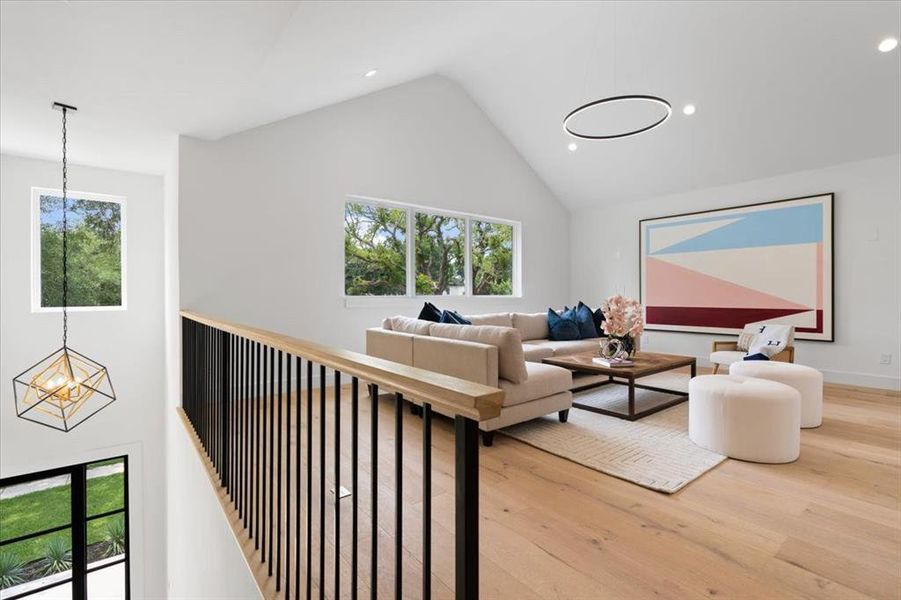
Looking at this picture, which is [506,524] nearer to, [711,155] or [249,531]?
[249,531]

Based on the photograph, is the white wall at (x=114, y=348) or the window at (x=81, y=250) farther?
the window at (x=81, y=250)

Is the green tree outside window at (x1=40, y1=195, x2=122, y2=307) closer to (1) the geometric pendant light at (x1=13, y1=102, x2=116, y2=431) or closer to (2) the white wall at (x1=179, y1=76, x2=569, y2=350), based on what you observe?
(1) the geometric pendant light at (x1=13, y1=102, x2=116, y2=431)

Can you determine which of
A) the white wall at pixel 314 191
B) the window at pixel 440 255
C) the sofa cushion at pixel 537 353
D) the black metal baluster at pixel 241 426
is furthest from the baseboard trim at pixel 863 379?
the black metal baluster at pixel 241 426

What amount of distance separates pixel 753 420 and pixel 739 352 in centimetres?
245

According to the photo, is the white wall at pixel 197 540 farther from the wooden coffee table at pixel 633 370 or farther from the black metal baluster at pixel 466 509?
the wooden coffee table at pixel 633 370

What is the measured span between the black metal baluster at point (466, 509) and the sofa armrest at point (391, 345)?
2610 millimetres

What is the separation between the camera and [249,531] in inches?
77.2

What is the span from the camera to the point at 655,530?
1.83 m

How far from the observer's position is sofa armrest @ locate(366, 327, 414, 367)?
341 cm

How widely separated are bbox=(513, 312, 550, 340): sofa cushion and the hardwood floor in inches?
99.6

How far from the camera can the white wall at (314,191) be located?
383cm

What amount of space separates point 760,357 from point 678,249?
2.36m

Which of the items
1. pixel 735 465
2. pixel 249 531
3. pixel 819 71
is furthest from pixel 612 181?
pixel 249 531

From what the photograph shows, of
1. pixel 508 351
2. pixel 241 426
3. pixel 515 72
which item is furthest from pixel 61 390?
pixel 515 72
